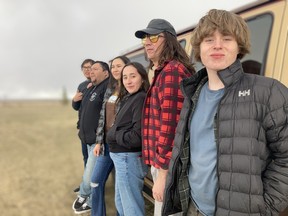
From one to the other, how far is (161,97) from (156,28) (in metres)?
0.54

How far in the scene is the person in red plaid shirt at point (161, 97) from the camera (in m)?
1.83

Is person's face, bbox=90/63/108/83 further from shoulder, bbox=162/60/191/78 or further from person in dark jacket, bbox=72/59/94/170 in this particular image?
shoulder, bbox=162/60/191/78

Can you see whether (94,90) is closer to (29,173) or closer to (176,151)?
(176,151)

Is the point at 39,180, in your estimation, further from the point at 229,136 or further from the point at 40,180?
the point at 229,136

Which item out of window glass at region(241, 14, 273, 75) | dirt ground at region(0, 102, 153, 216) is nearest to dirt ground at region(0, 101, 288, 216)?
dirt ground at region(0, 102, 153, 216)

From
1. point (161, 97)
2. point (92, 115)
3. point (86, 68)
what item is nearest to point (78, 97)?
point (86, 68)

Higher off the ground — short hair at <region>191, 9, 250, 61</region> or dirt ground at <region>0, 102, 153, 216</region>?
short hair at <region>191, 9, 250, 61</region>

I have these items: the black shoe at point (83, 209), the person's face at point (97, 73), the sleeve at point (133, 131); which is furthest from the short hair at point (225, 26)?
the black shoe at point (83, 209)

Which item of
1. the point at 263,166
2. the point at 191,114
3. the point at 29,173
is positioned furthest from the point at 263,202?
the point at 29,173

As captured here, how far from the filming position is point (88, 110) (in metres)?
3.78

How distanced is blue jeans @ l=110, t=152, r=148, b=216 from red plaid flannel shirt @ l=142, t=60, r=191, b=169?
0.55 metres

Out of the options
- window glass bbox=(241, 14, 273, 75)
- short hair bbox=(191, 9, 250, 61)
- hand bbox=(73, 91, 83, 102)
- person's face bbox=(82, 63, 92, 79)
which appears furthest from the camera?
person's face bbox=(82, 63, 92, 79)

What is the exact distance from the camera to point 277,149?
52.7 inches

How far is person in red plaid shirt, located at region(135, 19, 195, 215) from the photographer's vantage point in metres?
1.83
